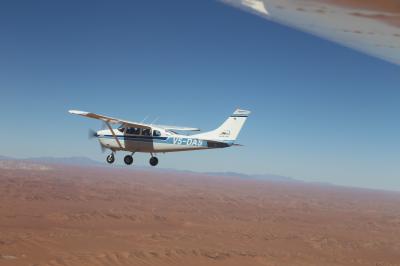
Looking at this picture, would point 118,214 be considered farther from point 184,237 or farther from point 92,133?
point 92,133

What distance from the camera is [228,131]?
94.8ft

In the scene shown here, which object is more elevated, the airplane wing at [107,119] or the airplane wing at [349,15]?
the airplane wing at [107,119]

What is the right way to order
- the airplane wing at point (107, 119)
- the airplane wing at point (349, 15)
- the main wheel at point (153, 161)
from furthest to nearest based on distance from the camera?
the main wheel at point (153, 161), the airplane wing at point (107, 119), the airplane wing at point (349, 15)

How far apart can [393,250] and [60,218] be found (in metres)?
123

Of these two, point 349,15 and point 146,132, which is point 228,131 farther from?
point 349,15

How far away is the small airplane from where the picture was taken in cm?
2794

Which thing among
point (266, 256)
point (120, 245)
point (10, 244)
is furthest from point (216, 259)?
point (10, 244)

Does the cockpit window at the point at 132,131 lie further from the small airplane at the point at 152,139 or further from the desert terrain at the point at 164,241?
the desert terrain at the point at 164,241

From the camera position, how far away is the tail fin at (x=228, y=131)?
→ 93.8 ft

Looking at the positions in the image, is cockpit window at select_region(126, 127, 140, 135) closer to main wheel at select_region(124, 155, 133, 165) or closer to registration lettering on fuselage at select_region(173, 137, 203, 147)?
main wheel at select_region(124, 155, 133, 165)

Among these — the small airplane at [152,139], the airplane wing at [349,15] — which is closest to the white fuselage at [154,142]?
the small airplane at [152,139]

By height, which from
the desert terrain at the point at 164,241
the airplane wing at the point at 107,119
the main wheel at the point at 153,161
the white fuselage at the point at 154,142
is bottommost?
the desert terrain at the point at 164,241

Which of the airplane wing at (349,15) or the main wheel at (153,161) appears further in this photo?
the main wheel at (153,161)

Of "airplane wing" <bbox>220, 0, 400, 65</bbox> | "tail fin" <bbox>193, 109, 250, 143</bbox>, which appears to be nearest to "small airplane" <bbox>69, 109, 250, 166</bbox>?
"tail fin" <bbox>193, 109, 250, 143</bbox>
